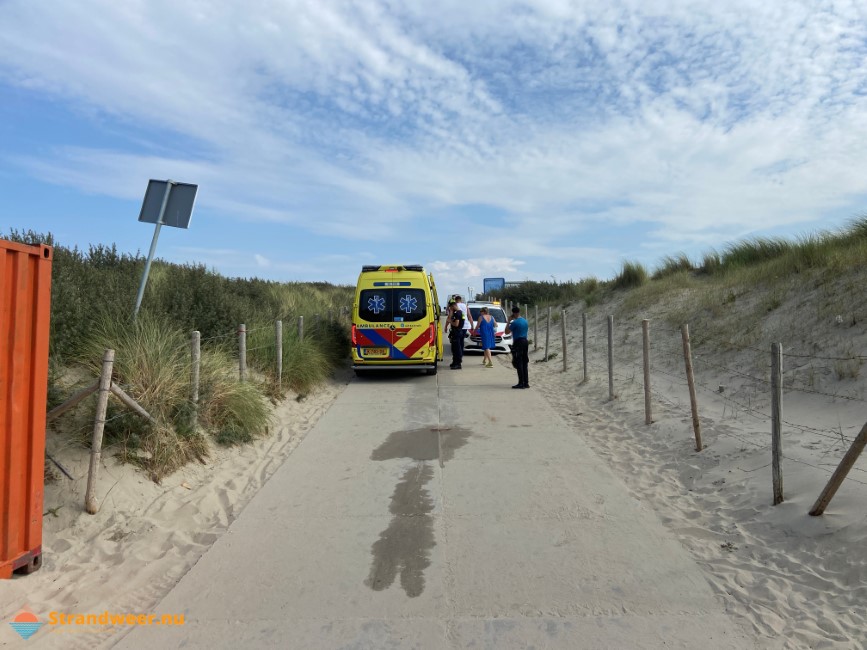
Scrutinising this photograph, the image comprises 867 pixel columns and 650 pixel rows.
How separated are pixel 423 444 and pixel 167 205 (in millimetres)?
4603

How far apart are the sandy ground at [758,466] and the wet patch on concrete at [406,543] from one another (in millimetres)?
1986

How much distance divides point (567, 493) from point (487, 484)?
800mm

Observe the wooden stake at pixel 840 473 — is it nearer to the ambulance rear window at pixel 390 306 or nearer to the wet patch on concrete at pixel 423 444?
the wet patch on concrete at pixel 423 444

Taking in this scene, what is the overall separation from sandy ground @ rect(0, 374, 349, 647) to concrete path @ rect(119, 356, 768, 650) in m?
0.24

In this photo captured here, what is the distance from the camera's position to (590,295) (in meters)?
27.1

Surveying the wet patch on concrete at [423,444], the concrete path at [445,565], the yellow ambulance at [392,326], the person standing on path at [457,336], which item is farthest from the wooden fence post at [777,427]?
the person standing on path at [457,336]

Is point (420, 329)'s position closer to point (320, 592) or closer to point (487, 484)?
point (487, 484)

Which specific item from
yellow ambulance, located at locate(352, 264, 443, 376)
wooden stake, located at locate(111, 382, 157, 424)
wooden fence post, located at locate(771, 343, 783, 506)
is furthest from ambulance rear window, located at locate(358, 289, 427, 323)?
wooden fence post, located at locate(771, 343, 783, 506)

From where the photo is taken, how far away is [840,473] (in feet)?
14.8

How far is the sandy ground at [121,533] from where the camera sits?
3.74 metres

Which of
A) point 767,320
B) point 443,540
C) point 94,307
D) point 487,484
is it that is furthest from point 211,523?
point 767,320

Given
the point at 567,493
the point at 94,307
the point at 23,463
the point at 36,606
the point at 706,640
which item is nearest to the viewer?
the point at 706,640

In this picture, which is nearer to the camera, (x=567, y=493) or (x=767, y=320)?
(x=567, y=493)

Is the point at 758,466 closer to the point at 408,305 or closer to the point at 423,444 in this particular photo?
the point at 423,444
